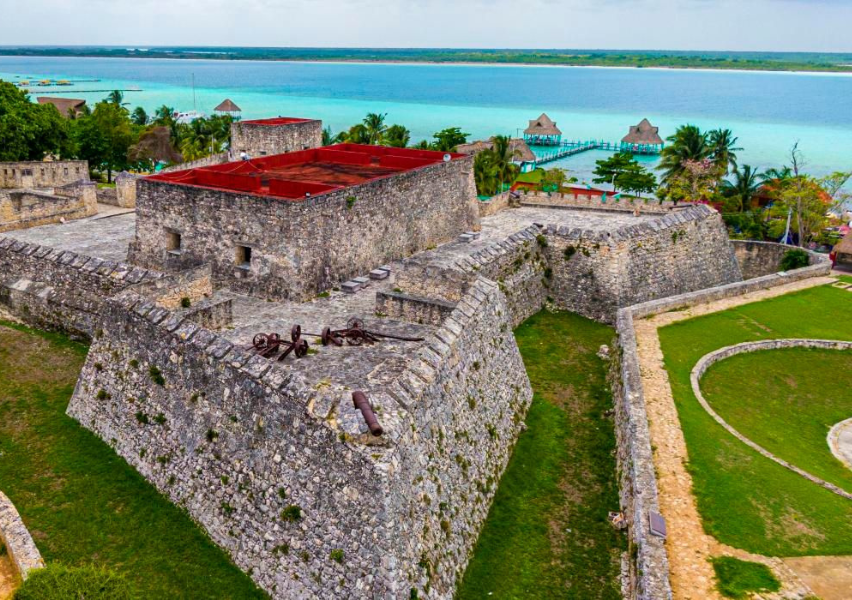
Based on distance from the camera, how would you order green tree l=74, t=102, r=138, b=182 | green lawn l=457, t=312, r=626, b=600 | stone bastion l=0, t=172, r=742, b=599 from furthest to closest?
green tree l=74, t=102, r=138, b=182 → green lawn l=457, t=312, r=626, b=600 → stone bastion l=0, t=172, r=742, b=599

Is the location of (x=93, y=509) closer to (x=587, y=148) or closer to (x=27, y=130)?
(x=27, y=130)

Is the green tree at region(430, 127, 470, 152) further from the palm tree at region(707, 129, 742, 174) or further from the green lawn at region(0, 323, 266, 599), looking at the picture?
the green lawn at region(0, 323, 266, 599)

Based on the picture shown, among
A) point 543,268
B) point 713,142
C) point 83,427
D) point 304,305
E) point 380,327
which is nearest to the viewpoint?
point 83,427

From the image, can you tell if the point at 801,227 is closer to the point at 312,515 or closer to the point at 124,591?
the point at 312,515

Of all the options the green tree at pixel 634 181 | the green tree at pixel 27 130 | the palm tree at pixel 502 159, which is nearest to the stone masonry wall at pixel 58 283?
the green tree at pixel 27 130

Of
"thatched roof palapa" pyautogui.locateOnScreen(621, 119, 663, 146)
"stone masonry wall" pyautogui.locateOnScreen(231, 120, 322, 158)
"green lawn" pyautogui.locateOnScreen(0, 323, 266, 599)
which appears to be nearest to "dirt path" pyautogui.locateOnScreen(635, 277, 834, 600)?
"green lawn" pyautogui.locateOnScreen(0, 323, 266, 599)

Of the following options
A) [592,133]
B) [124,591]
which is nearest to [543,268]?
[124,591]
